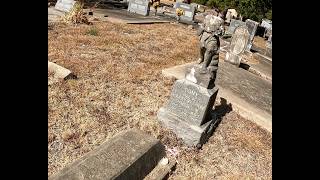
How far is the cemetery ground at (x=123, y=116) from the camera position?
4.75 metres

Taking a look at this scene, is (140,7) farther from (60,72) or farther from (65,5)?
(60,72)

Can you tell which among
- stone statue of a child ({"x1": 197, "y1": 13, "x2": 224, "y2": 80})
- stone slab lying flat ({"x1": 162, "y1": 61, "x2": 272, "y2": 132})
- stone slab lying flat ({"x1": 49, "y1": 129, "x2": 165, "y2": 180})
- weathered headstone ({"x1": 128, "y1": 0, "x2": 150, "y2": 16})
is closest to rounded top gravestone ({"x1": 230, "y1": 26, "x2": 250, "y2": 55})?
stone slab lying flat ({"x1": 162, "y1": 61, "x2": 272, "y2": 132})

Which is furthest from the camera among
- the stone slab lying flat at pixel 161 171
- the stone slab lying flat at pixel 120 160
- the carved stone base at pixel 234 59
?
the carved stone base at pixel 234 59

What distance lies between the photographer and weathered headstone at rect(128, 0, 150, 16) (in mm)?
18828

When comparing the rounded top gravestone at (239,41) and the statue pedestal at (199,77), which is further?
the rounded top gravestone at (239,41)

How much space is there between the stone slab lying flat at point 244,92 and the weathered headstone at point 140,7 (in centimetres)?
981

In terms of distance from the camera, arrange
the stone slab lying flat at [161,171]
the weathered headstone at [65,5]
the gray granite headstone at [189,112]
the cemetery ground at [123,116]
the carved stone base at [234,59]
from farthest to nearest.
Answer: the weathered headstone at [65,5]
the carved stone base at [234,59]
the gray granite headstone at [189,112]
the cemetery ground at [123,116]
the stone slab lying flat at [161,171]

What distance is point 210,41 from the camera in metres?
5.33

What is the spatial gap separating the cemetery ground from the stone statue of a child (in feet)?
4.28

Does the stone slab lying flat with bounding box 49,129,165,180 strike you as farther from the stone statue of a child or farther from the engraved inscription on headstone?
the stone statue of a child

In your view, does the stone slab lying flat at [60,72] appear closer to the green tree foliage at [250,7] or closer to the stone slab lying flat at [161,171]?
the stone slab lying flat at [161,171]

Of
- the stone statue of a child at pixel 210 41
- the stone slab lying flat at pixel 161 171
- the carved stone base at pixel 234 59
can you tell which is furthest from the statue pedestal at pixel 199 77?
the carved stone base at pixel 234 59

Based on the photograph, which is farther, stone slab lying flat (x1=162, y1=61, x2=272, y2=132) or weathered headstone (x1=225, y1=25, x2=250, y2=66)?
weathered headstone (x1=225, y1=25, x2=250, y2=66)
